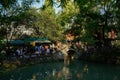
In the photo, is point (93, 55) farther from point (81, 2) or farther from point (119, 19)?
point (81, 2)

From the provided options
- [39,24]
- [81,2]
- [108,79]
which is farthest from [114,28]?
[81,2]

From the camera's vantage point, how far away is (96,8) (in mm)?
38406

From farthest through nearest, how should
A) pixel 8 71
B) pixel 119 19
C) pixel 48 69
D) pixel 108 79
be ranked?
pixel 119 19 → pixel 48 69 → pixel 8 71 → pixel 108 79

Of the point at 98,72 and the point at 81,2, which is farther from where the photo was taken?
the point at 98,72

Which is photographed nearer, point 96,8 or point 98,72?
point 98,72

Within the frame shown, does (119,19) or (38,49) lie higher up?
(119,19)

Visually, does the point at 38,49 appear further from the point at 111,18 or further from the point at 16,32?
the point at 111,18

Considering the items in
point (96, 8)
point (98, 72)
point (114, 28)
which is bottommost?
point (98, 72)

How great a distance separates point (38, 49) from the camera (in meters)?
35.4

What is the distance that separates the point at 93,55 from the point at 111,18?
510 cm

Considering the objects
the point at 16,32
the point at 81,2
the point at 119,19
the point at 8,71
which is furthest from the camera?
the point at 119,19

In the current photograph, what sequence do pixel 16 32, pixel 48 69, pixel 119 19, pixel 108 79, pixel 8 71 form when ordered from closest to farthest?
pixel 108 79, pixel 8 71, pixel 48 69, pixel 16 32, pixel 119 19

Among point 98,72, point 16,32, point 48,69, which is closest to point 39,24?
point 16,32

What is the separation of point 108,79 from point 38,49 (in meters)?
13.5
